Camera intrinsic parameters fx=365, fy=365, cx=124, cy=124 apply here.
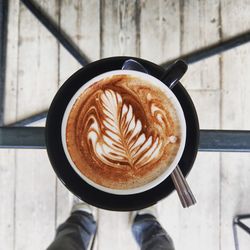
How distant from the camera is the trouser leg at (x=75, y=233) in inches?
26.0

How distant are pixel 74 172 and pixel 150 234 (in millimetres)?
383

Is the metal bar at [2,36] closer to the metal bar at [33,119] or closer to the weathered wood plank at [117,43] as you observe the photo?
the metal bar at [33,119]

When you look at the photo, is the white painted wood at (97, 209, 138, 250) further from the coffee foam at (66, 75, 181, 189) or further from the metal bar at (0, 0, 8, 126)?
the coffee foam at (66, 75, 181, 189)

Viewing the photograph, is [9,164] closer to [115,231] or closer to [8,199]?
[8,199]

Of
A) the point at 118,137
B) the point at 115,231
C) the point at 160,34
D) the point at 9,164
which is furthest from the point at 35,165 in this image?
the point at 118,137

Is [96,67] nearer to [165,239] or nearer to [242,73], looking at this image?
[165,239]

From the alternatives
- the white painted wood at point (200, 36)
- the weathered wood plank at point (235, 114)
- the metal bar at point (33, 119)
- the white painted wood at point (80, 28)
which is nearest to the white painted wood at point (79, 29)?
the white painted wood at point (80, 28)

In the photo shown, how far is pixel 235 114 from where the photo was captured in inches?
40.1

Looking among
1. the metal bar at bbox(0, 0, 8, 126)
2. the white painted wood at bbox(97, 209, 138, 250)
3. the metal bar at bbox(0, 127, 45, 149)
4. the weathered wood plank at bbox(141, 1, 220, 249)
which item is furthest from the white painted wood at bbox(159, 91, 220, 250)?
the metal bar at bbox(0, 127, 45, 149)

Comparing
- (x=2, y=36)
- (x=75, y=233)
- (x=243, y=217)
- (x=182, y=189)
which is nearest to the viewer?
(x=182, y=189)

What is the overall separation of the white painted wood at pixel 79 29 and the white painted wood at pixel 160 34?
5.1 inches

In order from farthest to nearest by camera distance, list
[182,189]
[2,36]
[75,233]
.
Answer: [2,36], [75,233], [182,189]

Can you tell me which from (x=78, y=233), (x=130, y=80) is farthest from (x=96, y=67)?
(x=78, y=233)

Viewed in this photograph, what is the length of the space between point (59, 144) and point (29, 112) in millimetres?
576
